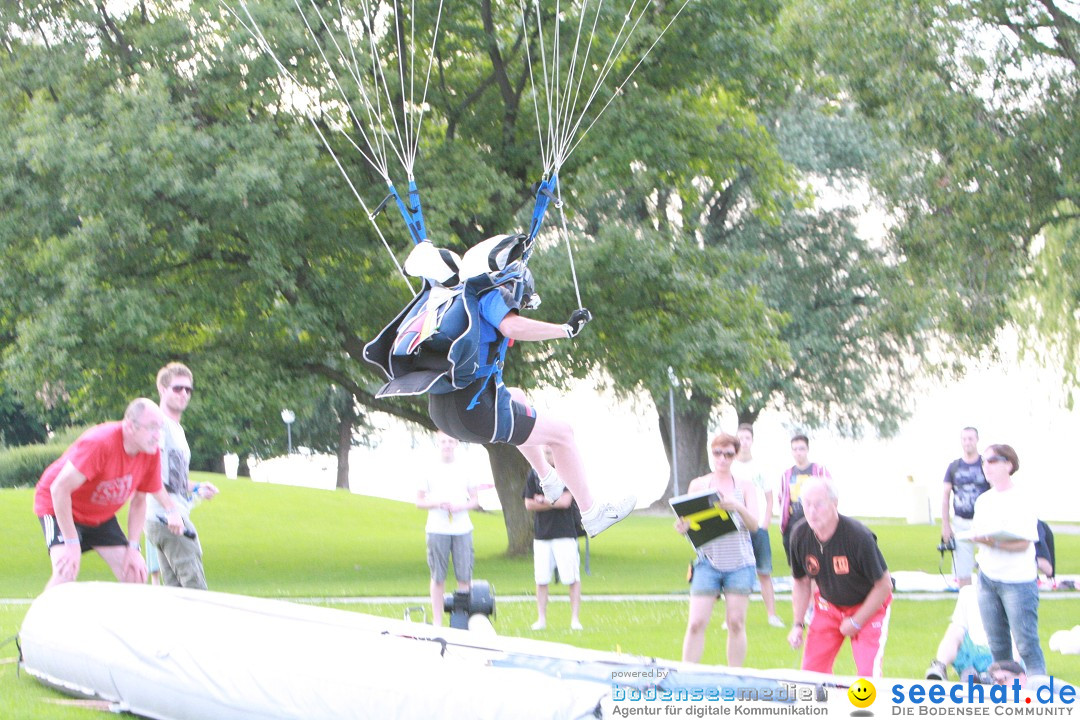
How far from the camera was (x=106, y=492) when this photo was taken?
24.5 feet

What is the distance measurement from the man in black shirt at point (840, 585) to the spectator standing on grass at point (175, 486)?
392cm

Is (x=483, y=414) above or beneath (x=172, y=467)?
above

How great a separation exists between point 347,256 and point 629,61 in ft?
17.0

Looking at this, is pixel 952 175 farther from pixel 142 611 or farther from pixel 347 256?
pixel 142 611

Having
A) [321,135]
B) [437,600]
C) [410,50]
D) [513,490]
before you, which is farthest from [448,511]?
[513,490]

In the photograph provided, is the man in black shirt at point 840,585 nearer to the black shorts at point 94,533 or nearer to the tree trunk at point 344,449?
the black shorts at point 94,533

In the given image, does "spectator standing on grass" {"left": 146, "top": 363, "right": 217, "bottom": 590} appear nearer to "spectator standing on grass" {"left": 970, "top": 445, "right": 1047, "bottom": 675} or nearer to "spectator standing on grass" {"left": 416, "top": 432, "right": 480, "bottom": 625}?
"spectator standing on grass" {"left": 416, "top": 432, "right": 480, "bottom": 625}

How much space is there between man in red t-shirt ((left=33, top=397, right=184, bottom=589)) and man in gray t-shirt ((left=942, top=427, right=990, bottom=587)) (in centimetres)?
696

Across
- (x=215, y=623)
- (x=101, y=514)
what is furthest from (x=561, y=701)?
(x=101, y=514)

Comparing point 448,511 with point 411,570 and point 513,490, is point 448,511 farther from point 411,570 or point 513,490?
point 513,490

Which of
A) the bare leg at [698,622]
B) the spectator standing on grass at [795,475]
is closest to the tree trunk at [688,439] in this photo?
the spectator standing on grass at [795,475]

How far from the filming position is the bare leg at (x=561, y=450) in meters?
6.58

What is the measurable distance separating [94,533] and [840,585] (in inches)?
179

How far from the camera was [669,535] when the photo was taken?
2839cm
